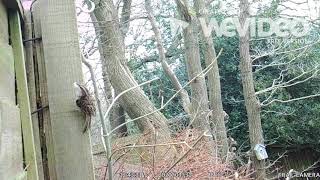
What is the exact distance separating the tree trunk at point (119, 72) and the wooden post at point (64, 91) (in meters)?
3.32

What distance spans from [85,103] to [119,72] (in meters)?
3.71

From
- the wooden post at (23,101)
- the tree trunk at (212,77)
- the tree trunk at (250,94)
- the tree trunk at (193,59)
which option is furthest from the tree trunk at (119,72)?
the wooden post at (23,101)

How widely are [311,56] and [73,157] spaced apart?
8539mm

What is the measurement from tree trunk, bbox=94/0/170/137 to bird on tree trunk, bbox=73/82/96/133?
334cm

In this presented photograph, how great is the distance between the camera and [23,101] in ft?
3.13

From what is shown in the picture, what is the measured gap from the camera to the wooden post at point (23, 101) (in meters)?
0.93

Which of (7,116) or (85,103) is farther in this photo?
(85,103)

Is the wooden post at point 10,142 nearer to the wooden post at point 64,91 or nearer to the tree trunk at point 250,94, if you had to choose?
the wooden post at point 64,91

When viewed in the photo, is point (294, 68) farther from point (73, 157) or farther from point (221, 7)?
point (73, 157)

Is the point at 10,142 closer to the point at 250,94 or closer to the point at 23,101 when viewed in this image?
the point at 23,101

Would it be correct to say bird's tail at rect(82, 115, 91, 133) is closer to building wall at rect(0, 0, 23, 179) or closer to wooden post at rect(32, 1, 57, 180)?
wooden post at rect(32, 1, 57, 180)

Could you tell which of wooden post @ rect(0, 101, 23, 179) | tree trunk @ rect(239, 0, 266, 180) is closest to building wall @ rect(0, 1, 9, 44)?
wooden post @ rect(0, 101, 23, 179)

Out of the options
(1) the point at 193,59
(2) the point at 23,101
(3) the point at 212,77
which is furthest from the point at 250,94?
(2) the point at 23,101

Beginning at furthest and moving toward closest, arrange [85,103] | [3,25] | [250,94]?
[250,94]
[85,103]
[3,25]
